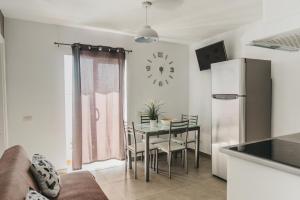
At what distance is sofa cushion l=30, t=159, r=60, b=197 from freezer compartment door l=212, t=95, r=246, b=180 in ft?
7.79

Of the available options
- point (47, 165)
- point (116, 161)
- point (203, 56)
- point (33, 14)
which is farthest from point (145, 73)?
point (47, 165)

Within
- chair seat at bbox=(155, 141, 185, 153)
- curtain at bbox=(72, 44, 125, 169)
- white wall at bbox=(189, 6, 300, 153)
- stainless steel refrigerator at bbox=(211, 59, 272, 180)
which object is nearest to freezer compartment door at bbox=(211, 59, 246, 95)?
stainless steel refrigerator at bbox=(211, 59, 272, 180)

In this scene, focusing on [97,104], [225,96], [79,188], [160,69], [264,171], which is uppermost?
[160,69]

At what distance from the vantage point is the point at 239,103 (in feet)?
9.91

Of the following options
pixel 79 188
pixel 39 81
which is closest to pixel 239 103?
pixel 79 188

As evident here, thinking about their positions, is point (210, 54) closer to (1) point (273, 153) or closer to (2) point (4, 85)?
(1) point (273, 153)

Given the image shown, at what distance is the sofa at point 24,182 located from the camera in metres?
1.37

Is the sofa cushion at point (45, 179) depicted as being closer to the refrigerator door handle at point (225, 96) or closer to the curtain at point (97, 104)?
the curtain at point (97, 104)

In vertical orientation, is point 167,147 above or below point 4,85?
below

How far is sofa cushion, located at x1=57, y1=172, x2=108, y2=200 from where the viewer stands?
1.94 metres

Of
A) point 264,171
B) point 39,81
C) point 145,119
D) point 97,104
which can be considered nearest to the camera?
point 264,171

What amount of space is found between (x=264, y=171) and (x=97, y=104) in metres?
3.07

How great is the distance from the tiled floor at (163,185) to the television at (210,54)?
207 centimetres

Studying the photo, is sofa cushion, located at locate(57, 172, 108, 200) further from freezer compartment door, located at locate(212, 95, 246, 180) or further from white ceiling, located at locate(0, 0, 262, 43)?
white ceiling, located at locate(0, 0, 262, 43)
